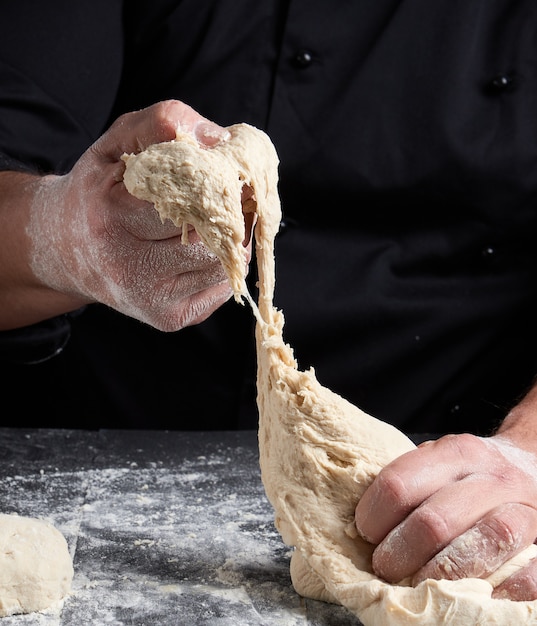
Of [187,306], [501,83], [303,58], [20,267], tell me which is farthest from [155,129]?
[501,83]

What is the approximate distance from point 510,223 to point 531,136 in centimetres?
23

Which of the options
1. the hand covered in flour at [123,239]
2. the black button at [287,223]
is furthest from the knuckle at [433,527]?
the black button at [287,223]

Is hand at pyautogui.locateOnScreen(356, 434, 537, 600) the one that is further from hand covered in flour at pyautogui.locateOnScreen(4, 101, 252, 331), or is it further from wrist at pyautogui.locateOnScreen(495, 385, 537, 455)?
hand covered in flour at pyautogui.locateOnScreen(4, 101, 252, 331)

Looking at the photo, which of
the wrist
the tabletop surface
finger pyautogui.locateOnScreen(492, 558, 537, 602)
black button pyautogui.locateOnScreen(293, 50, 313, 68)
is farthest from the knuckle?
black button pyautogui.locateOnScreen(293, 50, 313, 68)

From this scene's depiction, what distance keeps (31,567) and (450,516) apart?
69 centimetres

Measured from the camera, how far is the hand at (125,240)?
1533 millimetres

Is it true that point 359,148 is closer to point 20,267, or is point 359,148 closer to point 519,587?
point 20,267

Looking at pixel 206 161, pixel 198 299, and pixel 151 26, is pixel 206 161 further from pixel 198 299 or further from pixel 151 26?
pixel 151 26

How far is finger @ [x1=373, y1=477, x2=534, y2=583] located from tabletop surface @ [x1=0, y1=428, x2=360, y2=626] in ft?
0.47

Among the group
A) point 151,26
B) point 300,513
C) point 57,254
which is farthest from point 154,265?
point 151,26

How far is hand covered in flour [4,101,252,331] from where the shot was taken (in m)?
1.53

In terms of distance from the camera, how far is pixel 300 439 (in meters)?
1.56

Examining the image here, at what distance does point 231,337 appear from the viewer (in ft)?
7.91

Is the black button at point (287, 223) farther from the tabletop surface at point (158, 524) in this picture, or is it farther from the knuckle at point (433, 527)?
the knuckle at point (433, 527)
